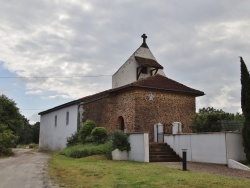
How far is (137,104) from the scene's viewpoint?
23375mm

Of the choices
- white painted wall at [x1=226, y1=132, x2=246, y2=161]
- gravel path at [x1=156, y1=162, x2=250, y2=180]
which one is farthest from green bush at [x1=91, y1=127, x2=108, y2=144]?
white painted wall at [x1=226, y1=132, x2=246, y2=161]

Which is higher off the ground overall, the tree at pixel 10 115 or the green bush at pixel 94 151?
the tree at pixel 10 115

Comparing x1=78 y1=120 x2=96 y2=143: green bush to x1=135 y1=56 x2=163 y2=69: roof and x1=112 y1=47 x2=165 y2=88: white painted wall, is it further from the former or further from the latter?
x1=135 y1=56 x2=163 y2=69: roof

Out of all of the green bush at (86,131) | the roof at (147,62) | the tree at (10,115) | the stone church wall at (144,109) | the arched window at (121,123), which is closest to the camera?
the stone church wall at (144,109)

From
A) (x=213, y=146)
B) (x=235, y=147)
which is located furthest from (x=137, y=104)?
(x=235, y=147)

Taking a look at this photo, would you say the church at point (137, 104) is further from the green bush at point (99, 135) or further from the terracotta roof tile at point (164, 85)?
the green bush at point (99, 135)

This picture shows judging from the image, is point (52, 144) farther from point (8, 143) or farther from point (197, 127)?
point (197, 127)

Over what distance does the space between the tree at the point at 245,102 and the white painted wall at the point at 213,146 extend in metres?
0.55

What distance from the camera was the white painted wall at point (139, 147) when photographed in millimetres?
17391

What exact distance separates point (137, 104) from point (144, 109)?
71 centimetres

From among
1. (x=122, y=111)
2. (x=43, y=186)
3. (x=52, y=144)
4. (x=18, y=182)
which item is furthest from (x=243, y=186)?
(x=52, y=144)

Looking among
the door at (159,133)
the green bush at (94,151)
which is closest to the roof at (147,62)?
the door at (159,133)

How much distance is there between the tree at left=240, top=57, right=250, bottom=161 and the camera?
Answer: 48.5 feet

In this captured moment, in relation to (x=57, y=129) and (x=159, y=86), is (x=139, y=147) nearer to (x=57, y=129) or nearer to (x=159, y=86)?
(x=159, y=86)
